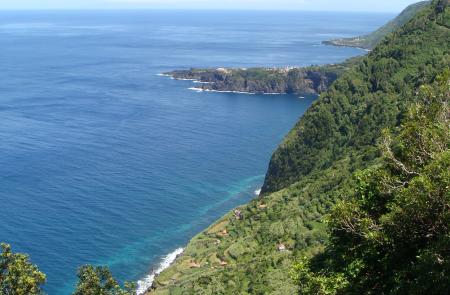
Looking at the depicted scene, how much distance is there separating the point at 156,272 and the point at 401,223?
2420 inches

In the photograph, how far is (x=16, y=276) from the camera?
79.4 feet

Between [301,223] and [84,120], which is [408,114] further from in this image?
[84,120]

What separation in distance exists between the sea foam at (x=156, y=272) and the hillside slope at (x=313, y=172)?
3.64 m

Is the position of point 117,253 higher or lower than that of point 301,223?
lower

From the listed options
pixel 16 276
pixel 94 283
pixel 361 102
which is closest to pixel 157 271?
pixel 361 102

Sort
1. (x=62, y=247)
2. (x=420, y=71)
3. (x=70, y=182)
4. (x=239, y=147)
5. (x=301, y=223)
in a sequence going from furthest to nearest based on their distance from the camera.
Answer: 1. (x=239, y=147)
2. (x=70, y=182)
3. (x=420, y=71)
4. (x=62, y=247)
5. (x=301, y=223)

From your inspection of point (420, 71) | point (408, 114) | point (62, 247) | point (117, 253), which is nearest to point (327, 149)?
point (420, 71)

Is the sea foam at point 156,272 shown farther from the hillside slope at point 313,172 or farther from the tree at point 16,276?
the tree at point 16,276

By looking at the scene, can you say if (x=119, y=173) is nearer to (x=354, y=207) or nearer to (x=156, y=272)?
(x=156, y=272)

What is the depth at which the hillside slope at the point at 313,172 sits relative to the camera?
62531 millimetres

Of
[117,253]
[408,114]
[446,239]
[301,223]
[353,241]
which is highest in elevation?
[408,114]

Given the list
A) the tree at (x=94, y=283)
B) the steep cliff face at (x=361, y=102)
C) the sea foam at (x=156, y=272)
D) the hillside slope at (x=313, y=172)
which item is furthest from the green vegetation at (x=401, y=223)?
the steep cliff face at (x=361, y=102)

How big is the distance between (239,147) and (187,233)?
162ft

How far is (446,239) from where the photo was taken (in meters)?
20.2
